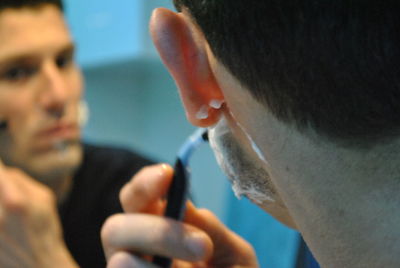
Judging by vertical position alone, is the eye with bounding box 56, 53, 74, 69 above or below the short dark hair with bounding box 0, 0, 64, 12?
below

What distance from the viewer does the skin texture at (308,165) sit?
0.29m

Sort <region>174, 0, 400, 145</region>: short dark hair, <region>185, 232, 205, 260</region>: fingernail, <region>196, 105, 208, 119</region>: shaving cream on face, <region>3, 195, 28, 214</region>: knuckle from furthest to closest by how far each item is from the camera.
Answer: <region>3, 195, 28, 214</region>: knuckle
<region>185, 232, 205, 260</region>: fingernail
<region>196, 105, 208, 119</region>: shaving cream on face
<region>174, 0, 400, 145</region>: short dark hair

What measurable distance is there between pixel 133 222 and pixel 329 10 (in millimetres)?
311

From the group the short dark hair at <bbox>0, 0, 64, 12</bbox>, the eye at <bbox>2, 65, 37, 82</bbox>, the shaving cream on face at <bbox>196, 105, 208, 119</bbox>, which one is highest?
the short dark hair at <bbox>0, 0, 64, 12</bbox>

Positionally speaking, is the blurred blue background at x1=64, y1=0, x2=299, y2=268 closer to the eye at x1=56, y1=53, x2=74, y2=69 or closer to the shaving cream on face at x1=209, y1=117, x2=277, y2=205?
the eye at x1=56, y1=53, x2=74, y2=69

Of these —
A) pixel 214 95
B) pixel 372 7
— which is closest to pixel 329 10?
pixel 372 7

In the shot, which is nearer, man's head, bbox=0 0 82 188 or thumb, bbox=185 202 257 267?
thumb, bbox=185 202 257 267

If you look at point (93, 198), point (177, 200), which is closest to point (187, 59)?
point (177, 200)

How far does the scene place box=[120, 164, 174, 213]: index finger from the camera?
20.1 inches

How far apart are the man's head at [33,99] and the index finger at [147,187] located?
1.20 feet

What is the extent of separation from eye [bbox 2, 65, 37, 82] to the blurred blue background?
0.38m


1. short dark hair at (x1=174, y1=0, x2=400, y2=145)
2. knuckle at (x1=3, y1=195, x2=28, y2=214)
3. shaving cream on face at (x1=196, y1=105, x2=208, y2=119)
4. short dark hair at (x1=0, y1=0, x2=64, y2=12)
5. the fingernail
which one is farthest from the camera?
short dark hair at (x1=0, y1=0, x2=64, y2=12)

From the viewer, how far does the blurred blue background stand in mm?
1366

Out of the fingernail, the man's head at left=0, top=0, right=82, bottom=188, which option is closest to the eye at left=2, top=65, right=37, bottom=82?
the man's head at left=0, top=0, right=82, bottom=188
